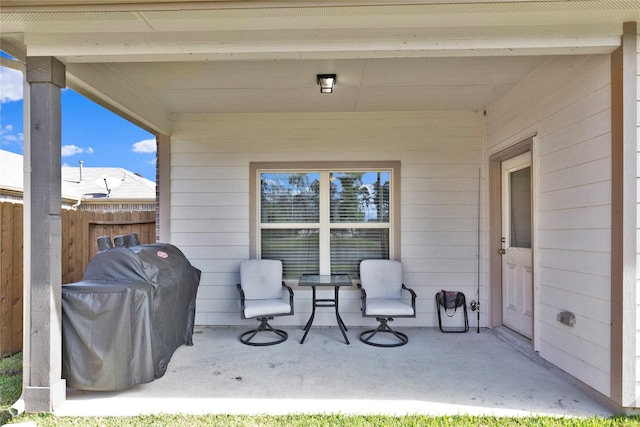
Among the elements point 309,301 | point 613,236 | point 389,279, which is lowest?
point 309,301

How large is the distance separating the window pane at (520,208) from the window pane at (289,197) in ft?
7.30

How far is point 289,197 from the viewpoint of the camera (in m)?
4.36

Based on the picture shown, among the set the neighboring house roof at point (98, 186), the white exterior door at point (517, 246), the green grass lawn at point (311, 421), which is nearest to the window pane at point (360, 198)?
the white exterior door at point (517, 246)

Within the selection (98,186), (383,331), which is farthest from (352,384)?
(98,186)

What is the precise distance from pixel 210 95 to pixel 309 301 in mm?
2617

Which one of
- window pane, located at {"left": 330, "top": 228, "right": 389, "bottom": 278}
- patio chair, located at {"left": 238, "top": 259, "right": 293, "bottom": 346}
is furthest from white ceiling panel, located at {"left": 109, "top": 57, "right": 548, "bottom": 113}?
patio chair, located at {"left": 238, "top": 259, "right": 293, "bottom": 346}

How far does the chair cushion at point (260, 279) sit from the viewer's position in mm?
4023

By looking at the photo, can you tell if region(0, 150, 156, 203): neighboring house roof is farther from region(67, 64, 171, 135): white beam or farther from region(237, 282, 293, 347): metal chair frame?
region(237, 282, 293, 347): metal chair frame

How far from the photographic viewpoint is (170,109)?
4.14 metres

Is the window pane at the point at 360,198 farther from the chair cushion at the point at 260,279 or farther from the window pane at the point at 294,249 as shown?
the chair cushion at the point at 260,279

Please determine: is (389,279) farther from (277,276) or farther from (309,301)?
(277,276)

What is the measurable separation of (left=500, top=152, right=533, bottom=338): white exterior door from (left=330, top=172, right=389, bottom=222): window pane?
136 cm

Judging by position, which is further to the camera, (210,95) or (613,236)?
(210,95)

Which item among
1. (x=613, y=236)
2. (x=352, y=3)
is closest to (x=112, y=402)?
(x=352, y=3)
